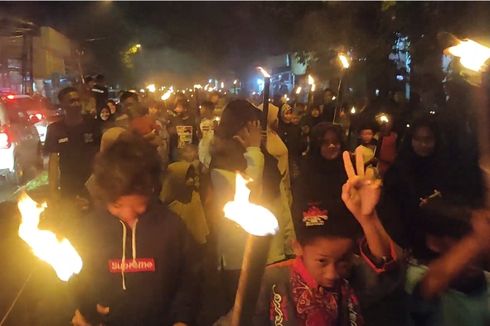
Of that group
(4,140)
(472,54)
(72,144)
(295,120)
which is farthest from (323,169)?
(4,140)

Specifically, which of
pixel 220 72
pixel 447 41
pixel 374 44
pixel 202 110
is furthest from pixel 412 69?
pixel 220 72

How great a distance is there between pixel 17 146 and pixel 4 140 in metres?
0.53

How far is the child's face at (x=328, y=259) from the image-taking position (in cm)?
298

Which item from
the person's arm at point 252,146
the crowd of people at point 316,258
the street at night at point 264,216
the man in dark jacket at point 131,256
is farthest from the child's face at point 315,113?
the man in dark jacket at point 131,256

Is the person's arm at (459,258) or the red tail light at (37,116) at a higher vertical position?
the person's arm at (459,258)

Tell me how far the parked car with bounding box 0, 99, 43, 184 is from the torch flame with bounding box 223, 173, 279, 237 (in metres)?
12.2

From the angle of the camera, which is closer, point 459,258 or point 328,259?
point 459,258

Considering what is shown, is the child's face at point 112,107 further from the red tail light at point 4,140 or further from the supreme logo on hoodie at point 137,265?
the supreme logo on hoodie at point 137,265

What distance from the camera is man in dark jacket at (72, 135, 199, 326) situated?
10.6 ft

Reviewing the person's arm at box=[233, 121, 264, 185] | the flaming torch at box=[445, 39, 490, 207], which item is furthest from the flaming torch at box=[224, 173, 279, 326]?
the person's arm at box=[233, 121, 264, 185]

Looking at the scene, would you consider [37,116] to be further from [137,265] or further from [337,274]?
[337,274]

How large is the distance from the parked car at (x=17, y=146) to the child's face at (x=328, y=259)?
1200 cm

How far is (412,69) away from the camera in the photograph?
13.6 m

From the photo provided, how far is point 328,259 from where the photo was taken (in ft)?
9.85
